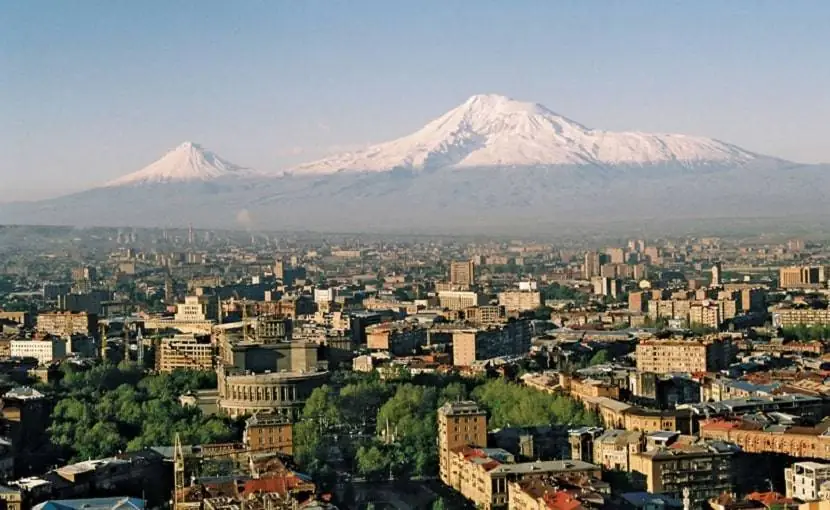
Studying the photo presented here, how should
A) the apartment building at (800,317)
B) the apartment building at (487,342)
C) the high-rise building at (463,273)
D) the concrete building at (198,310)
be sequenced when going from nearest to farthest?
the apartment building at (487,342)
the apartment building at (800,317)
the concrete building at (198,310)
the high-rise building at (463,273)

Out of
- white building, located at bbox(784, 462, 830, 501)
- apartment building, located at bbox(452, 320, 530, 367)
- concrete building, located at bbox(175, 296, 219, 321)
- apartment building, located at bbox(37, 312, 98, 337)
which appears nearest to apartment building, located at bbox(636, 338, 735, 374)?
apartment building, located at bbox(452, 320, 530, 367)

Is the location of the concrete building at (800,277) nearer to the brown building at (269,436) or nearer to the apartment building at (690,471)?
the brown building at (269,436)

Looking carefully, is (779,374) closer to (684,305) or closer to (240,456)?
(240,456)

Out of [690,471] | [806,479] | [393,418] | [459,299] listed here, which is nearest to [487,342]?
[393,418]

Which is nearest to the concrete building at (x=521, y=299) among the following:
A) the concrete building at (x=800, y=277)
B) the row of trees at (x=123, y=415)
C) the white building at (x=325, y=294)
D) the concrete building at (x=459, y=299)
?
the concrete building at (x=459, y=299)

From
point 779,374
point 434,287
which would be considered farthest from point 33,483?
point 434,287

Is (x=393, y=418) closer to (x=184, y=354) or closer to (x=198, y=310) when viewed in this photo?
(x=184, y=354)

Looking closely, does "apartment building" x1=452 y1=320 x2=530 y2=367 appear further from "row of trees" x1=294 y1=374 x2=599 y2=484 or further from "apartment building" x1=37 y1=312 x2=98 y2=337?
"apartment building" x1=37 y1=312 x2=98 y2=337
